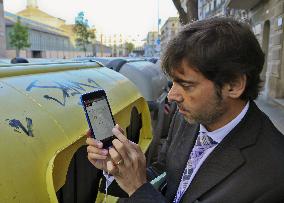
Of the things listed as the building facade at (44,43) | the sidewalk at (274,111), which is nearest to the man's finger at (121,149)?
the sidewalk at (274,111)

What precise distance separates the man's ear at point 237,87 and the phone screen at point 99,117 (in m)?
0.53

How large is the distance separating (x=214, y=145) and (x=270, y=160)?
281 millimetres

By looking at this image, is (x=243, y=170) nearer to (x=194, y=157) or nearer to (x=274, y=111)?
(x=194, y=157)

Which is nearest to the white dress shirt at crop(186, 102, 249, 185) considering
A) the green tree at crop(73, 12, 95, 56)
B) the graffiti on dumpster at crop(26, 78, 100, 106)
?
the graffiti on dumpster at crop(26, 78, 100, 106)

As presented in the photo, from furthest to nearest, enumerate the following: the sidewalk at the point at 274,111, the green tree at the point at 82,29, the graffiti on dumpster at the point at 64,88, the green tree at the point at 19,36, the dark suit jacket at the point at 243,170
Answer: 1. the green tree at the point at 82,29
2. the green tree at the point at 19,36
3. the sidewalk at the point at 274,111
4. the graffiti on dumpster at the point at 64,88
5. the dark suit jacket at the point at 243,170

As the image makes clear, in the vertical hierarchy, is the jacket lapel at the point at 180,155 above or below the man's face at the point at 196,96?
below

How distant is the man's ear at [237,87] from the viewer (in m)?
1.73

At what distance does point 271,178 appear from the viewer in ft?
5.19

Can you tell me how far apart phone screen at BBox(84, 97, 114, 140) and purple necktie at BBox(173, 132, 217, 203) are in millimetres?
399

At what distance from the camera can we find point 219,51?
1668 millimetres

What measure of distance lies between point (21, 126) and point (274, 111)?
39.1ft

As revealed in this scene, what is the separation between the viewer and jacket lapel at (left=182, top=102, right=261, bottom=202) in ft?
5.60

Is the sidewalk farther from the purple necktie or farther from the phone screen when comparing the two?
the phone screen

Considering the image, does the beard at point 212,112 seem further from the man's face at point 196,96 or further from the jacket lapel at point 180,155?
the jacket lapel at point 180,155
